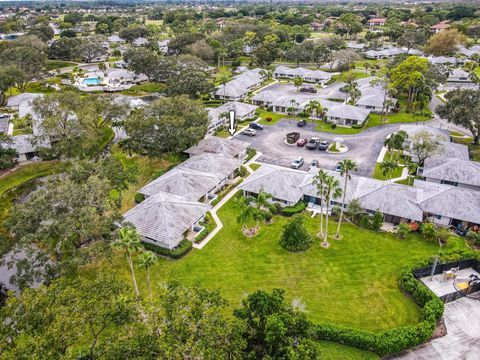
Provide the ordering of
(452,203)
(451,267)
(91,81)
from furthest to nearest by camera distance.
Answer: (91,81) < (452,203) < (451,267)

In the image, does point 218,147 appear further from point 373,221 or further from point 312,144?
point 373,221

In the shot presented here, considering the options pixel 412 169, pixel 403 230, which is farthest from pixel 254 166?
pixel 403 230

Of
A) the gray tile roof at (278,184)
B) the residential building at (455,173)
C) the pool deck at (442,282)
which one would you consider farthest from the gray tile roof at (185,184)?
the residential building at (455,173)

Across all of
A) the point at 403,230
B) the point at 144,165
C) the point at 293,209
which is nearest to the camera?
the point at 403,230

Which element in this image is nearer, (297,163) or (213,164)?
(213,164)

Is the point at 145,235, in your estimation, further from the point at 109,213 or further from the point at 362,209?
the point at 362,209

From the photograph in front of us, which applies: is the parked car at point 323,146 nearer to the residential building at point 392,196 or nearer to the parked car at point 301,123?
the parked car at point 301,123
